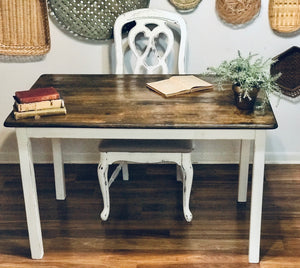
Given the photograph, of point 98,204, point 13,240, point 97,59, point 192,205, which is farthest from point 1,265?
point 97,59

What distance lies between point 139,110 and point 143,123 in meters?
0.16

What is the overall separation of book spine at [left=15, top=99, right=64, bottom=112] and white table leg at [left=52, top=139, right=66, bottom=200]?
2.20ft

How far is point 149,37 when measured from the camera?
3189 millimetres

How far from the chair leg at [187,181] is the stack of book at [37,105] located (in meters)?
0.68

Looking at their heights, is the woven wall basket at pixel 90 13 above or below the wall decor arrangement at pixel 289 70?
above

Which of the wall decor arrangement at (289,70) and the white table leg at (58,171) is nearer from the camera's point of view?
the white table leg at (58,171)

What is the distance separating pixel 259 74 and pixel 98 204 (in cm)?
130

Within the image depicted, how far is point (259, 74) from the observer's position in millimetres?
2350

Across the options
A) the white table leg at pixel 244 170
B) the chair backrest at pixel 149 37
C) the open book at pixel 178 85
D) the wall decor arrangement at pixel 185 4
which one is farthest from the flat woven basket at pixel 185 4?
the white table leg at pixel 244 170

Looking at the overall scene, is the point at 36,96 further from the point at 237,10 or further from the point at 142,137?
the point at 237,10

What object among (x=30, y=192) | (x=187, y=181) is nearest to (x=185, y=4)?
(x=187, y=181)

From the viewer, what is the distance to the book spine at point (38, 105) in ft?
7.90

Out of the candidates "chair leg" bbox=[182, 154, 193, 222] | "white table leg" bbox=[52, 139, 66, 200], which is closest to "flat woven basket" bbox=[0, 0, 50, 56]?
"white table leg" bbox=[52, 139, 66, 200]

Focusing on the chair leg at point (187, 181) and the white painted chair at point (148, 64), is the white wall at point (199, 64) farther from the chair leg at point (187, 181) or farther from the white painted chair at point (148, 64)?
the chair leg at point (187, 181)
